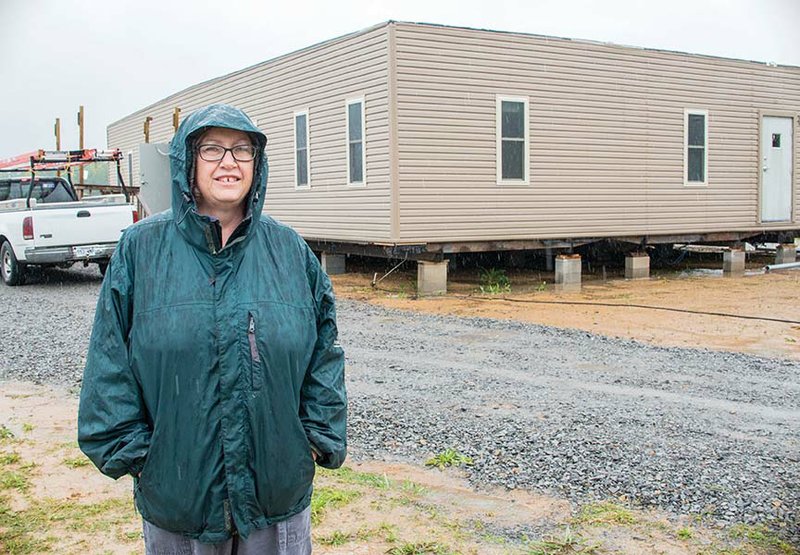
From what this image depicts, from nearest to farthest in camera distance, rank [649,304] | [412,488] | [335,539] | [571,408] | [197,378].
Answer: [197,378], [335,539], [412,488], [571,408], [649,304]

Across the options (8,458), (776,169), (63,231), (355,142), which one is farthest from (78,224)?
(776,169)

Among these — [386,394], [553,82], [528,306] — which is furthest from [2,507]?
[553,82]

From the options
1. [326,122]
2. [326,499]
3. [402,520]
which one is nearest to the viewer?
[402,520]

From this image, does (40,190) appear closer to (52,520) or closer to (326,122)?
(326,122)

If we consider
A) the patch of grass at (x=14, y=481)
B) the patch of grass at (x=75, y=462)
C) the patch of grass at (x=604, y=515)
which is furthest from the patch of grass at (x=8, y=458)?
the patch of grass at (x=604, y=515)

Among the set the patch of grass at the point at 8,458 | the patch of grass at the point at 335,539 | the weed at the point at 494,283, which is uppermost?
the weed at the point at 494,283

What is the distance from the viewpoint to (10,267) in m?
13.8

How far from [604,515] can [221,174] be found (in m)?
2.58

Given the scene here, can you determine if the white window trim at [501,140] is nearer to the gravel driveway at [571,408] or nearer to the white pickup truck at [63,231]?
the gravel driveway at [571,408]

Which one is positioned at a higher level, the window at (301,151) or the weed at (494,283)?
the window at (301,151)

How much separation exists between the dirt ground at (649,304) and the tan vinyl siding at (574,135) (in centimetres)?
102

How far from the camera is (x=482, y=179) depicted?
13.2 metres

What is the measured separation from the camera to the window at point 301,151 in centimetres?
1486

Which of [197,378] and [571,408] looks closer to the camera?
[197,378]
